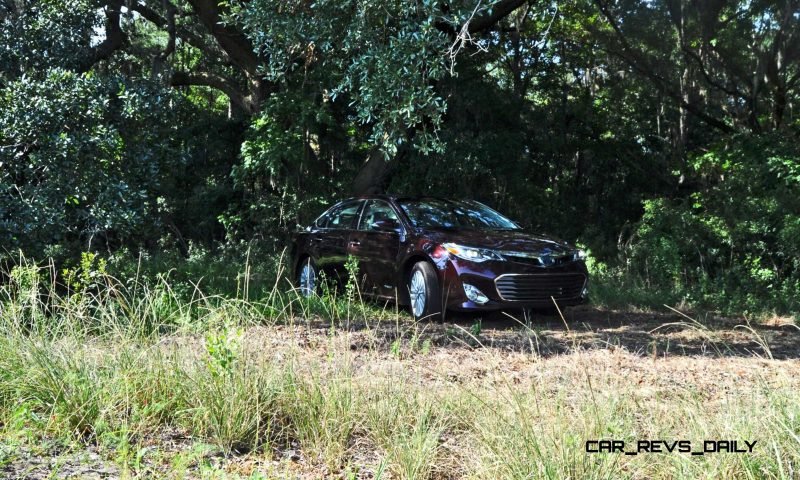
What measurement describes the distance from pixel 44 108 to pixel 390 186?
8450 mm

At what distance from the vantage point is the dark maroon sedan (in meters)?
8.27

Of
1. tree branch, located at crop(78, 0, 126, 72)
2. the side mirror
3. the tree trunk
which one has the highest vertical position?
tree branch, located at crop(78, 0, 126, 72)

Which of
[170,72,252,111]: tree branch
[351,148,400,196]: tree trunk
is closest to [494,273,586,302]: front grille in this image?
[351,148,400,196]: tree trunk

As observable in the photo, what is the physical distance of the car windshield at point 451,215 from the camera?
9344mm

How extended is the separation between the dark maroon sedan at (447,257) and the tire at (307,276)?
140mm

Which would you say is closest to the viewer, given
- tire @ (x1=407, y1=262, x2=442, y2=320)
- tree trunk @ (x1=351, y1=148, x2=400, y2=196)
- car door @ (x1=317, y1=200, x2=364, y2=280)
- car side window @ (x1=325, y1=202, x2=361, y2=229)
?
tire @ (x1=407, y1=262, x2=442, y2=320)

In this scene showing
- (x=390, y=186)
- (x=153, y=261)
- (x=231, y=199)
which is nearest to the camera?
(x=153, y=261)

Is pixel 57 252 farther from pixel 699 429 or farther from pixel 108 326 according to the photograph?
pixel 699 429

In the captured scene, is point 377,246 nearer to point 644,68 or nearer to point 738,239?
point 738,239

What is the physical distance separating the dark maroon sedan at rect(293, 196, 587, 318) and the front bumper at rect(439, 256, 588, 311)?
11mm

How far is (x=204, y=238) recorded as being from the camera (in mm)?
18844

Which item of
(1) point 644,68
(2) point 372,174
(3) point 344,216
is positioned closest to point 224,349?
(3) point 344,216

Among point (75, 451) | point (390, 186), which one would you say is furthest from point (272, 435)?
point (390, 186)

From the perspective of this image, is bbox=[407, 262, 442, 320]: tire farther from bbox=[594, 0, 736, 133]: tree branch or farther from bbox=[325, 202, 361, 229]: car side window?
bbox=[594, 0, 736, 133]: tree branch
